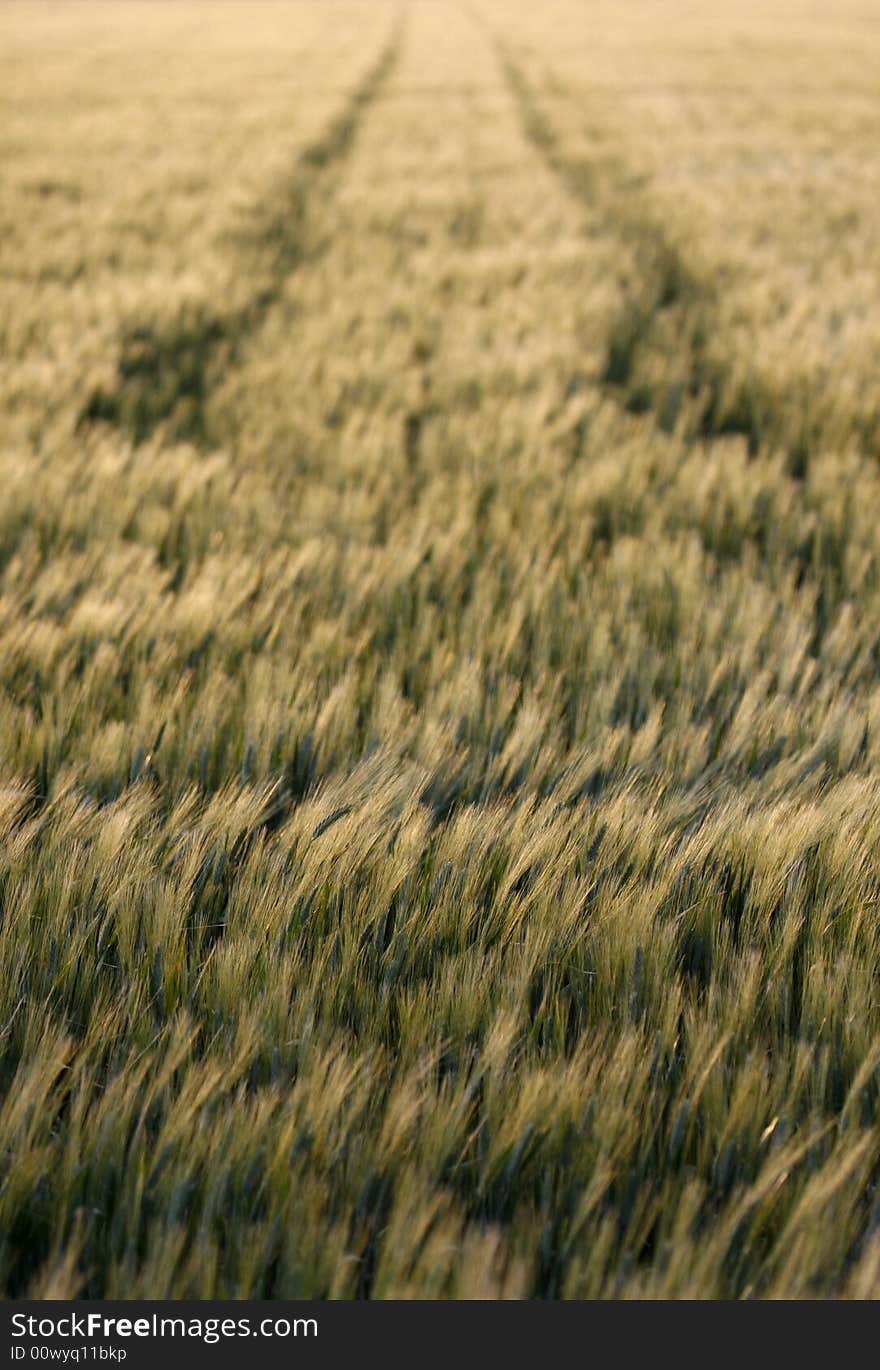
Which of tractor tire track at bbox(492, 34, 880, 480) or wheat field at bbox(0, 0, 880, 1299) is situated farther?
tractor tire track at bbox(492, 34, 880, 480)

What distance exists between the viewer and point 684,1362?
0.69 metres

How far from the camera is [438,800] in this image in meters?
1.24

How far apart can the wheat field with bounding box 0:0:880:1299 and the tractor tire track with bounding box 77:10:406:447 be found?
0.08 feet

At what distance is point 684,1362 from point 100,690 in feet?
3.59

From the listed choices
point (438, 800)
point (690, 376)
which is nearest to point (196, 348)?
point (690, 376)

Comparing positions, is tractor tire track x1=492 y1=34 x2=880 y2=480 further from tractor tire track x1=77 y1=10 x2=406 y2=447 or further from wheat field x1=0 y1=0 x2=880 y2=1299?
tractor tire track x1=77 y1=10 x2=406 y2=447

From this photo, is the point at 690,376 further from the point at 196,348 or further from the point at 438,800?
the point at 438,800

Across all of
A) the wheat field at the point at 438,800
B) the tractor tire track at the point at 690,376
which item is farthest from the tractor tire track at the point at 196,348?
the tractor tire track at the point at 690,376

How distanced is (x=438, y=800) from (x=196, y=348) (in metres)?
2.72

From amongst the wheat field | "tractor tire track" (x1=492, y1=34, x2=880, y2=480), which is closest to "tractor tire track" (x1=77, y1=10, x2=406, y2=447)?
the wheat field

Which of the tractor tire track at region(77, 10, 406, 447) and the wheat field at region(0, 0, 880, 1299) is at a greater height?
the tractor tire track at region(77, 10, 406, 447)

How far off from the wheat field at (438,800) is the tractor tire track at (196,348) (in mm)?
25

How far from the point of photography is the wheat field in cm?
73

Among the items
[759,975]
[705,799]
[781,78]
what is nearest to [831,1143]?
[759,975]
